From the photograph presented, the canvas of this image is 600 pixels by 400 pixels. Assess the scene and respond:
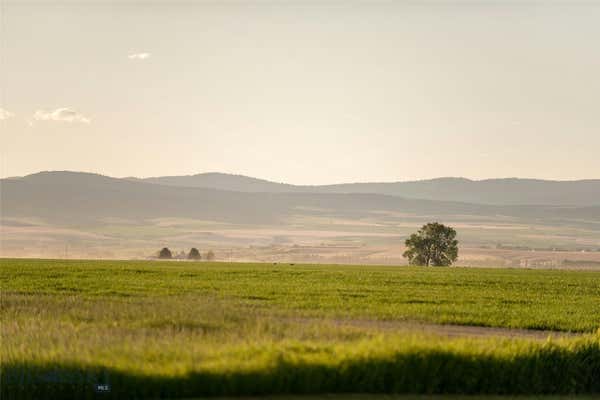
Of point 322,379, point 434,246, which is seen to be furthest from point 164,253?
point 322,379

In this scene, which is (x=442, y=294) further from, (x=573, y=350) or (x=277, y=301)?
(x=573, y=350)

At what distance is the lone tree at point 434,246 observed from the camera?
11056 centimetres

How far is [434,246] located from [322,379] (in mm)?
96363

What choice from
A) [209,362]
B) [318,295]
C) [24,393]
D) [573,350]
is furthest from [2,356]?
[318,295]

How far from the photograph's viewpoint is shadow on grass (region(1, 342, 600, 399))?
1552cm

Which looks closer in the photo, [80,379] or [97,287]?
[80,379]

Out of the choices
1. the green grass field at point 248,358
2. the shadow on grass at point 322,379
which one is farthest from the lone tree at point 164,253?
the shadow on grass at point 322,379

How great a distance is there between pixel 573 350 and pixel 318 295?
24.9 meters

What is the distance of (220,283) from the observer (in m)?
50.1

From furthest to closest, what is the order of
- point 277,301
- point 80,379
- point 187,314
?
point 277,301 → point 187,314 → point 80,379

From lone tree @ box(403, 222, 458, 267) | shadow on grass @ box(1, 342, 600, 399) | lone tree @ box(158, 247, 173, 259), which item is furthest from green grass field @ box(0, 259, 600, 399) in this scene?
lone tree @ box(158, 247, 173, 259)

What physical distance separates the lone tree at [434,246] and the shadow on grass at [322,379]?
93.0m

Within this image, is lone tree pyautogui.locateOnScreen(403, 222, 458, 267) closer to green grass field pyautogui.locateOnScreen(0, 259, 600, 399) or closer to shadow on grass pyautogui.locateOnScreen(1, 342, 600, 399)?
green grass field pyautogui.locateOnScreen(0, 259, 600, 399)

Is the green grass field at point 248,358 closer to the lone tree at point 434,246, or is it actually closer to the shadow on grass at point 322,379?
the shadow on grass at point 322,379
